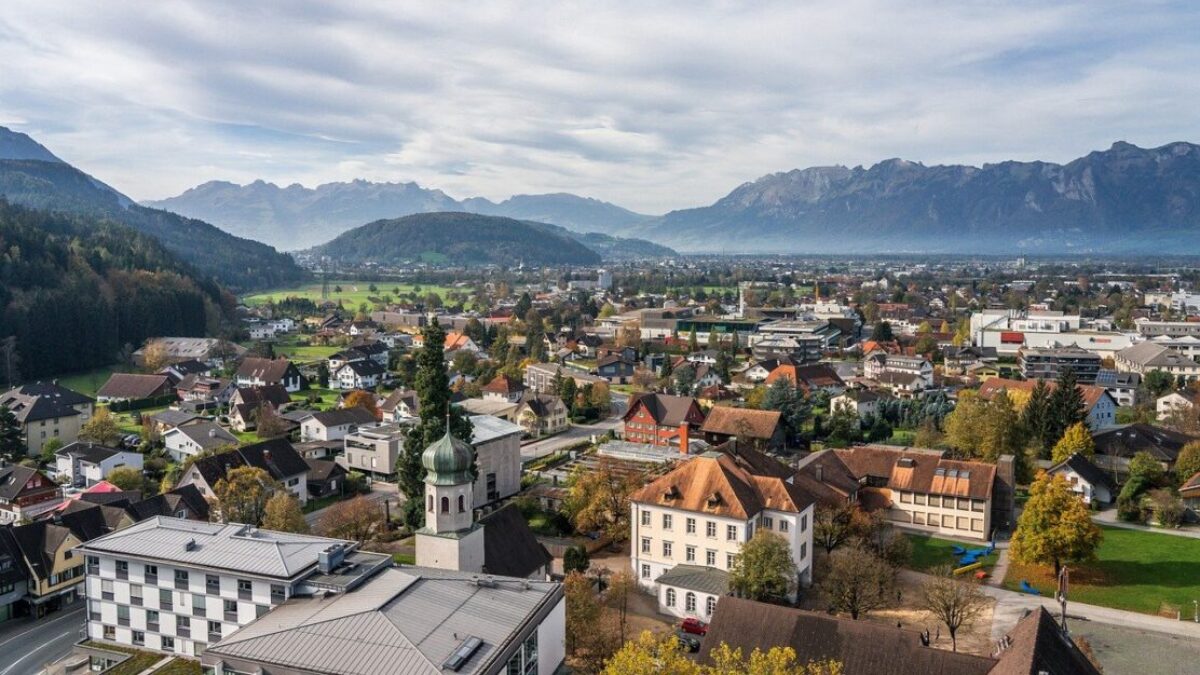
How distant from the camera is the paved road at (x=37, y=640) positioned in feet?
98.7

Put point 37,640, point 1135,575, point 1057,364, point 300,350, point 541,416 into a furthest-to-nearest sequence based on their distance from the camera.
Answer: point 300,350 → point 1057,364 → point 541,416 → point 1135,575 → point 37,640

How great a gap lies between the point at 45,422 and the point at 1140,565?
226 ft

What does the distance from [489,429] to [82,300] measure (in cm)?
7165

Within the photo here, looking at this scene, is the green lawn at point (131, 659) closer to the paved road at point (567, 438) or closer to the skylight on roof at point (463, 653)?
the skylight on roof at point (463, 653)

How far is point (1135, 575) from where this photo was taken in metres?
37.7

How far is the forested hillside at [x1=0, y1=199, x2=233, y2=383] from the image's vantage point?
299ft

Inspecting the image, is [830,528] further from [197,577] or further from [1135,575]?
[197,577]

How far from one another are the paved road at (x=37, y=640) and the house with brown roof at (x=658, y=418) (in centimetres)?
3855

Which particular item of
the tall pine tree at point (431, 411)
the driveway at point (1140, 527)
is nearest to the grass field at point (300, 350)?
the tall pine tree at point (431, 411)

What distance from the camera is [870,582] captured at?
3206 centimetres

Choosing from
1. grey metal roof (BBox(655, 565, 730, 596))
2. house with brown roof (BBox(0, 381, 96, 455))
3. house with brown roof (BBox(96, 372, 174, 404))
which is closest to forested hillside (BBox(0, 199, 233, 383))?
house with brown roof (BBox(96, 372, 174, 404))

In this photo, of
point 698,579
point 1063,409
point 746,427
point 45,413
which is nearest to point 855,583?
point 698,579

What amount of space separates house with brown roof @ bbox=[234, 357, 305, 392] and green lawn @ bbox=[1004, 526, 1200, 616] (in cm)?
6771

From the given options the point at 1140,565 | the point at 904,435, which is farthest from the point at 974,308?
the point at 1140,565
